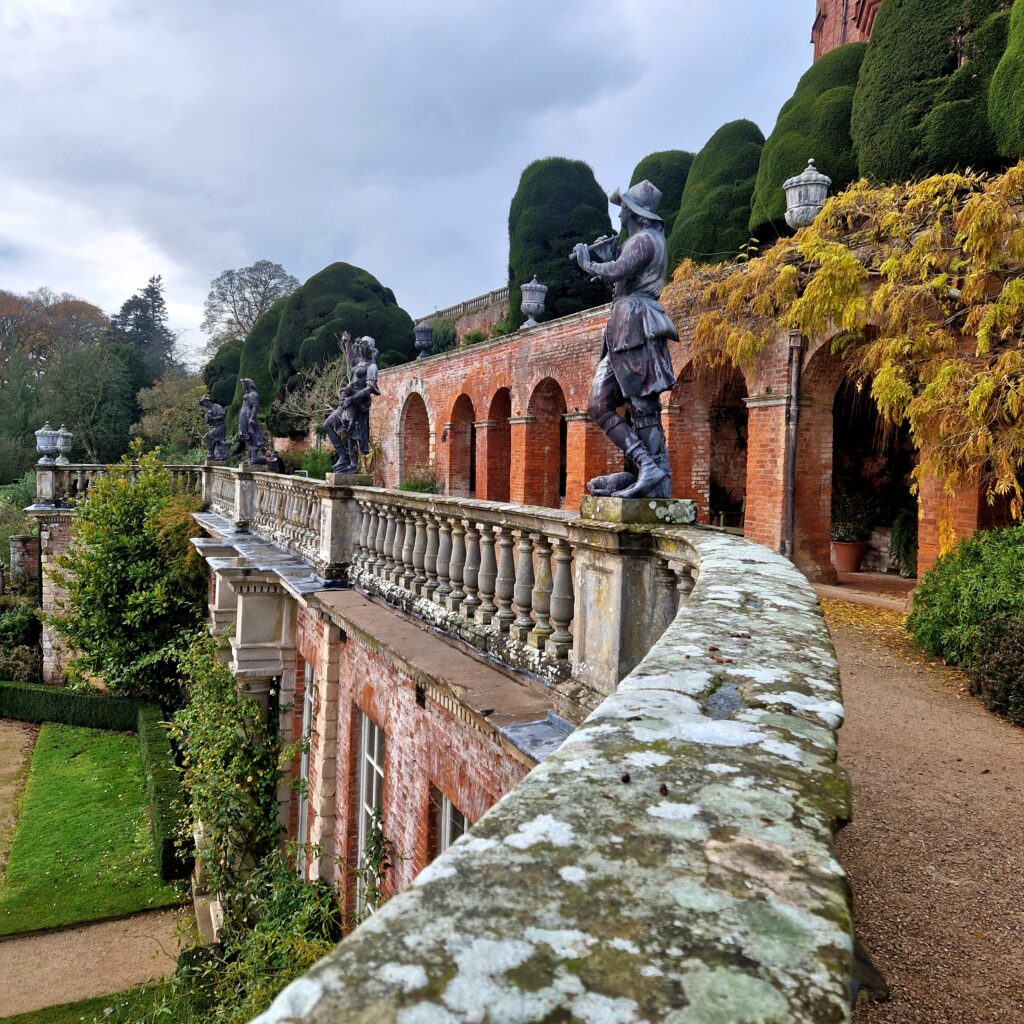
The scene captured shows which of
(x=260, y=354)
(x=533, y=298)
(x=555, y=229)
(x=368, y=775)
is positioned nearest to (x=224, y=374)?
(x=260, y=354)

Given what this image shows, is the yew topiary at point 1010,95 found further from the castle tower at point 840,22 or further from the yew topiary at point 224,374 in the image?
the yew topiary at point 224,374

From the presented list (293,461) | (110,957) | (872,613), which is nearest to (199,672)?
(110,957)

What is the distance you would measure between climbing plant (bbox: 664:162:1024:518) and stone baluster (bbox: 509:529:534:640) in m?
6.20

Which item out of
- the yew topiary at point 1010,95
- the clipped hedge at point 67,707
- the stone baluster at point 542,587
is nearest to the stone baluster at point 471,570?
the stone baluster at point 542,587

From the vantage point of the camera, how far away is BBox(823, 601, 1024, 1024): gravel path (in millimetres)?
3045

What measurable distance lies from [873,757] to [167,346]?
226 ft

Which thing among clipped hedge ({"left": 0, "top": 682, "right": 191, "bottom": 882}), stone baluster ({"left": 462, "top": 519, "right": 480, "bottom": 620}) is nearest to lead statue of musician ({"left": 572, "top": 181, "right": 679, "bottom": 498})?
stone baluster ({"left": 462, "top": 519, "right": 480, "bottom": 620})

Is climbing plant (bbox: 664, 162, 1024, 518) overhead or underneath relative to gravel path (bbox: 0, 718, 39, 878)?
overhead

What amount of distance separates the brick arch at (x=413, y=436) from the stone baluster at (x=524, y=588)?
830 inches

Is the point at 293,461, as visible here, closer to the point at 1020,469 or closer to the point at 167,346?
the point at 1020,469

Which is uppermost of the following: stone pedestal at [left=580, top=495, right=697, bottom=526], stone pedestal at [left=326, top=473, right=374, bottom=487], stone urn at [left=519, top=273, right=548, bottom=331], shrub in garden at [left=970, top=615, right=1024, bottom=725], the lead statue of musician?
stone urn at [left=519, top=273, right=548, bottom=331]

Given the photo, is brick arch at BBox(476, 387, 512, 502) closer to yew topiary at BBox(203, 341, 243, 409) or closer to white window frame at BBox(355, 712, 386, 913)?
white window frame at BBox(355, 712, 386, 913)

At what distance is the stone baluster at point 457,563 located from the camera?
542 centimetres

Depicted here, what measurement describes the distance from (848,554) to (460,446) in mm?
11903
